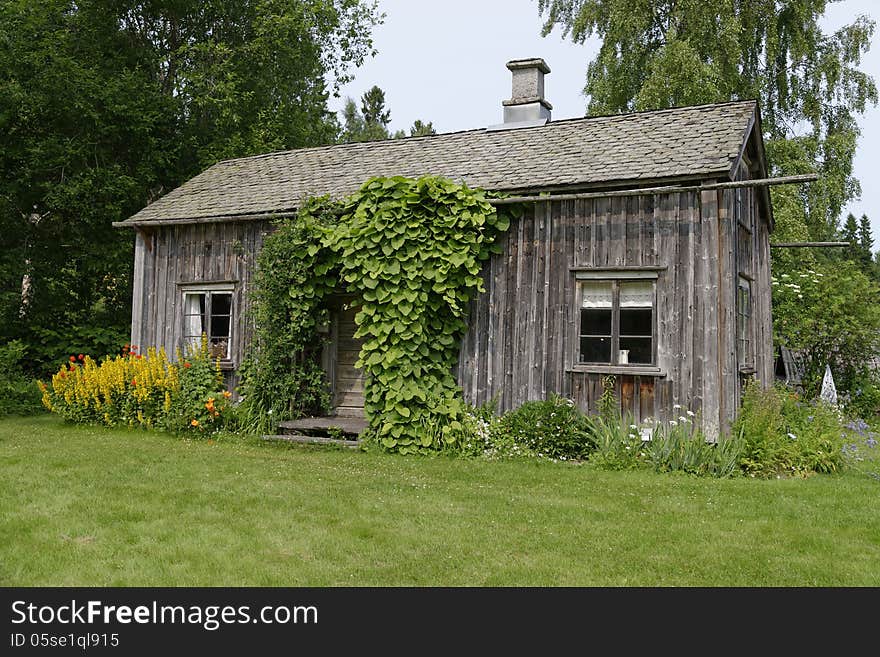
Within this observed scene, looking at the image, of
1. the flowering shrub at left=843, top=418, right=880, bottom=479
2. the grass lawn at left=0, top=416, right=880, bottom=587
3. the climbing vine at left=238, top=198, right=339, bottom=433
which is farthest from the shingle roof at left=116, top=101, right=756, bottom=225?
the grass lawn at left=0, top=416, right=880, bottom=587

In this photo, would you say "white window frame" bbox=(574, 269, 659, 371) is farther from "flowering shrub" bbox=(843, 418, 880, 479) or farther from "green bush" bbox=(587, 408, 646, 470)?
"flowering shrub" bbox=(843, 418, 880, 479)

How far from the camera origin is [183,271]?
12.8 meters

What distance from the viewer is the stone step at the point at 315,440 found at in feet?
34.0

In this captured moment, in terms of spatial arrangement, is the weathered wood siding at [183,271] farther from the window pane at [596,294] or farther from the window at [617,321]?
the window at [617,321]

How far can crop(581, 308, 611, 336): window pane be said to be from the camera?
9.72 metres

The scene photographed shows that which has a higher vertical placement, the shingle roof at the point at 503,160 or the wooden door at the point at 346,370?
the shingle roof at the point at 503,160

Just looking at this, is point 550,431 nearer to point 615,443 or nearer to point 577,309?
point 615,443

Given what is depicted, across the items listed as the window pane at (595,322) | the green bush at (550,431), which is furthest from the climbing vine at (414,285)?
the window pane at (595,322)

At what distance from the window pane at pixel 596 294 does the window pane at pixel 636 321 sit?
0.83 ft

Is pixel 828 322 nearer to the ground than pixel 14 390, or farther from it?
farther from it

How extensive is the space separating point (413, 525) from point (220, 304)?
770cm

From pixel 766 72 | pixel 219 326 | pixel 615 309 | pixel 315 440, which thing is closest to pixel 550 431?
pixel 615 309
